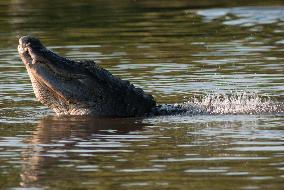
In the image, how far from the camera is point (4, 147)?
12.7m

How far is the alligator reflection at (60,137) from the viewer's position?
11.5m

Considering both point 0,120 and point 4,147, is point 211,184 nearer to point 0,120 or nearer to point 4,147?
point 4,147

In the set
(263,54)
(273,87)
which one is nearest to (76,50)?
(263,54)

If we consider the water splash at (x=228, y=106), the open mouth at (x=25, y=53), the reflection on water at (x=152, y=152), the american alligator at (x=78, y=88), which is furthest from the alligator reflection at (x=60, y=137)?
the open mouth at (x=25, y=53)

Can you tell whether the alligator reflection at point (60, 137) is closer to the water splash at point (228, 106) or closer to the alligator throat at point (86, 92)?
the alligator throat at point (86, 92)

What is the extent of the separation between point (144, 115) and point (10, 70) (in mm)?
5407

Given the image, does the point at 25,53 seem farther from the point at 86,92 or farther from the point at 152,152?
the point at 152,152

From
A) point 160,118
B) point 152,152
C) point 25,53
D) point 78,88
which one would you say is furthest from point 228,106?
point 152,152

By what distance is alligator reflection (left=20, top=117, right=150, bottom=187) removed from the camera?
11469mm

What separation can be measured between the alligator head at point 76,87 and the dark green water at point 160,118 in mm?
195

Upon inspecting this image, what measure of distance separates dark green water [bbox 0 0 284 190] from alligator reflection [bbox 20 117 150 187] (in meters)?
0.01

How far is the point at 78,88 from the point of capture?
14.6 metres

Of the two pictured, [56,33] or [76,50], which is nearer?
[76,50]

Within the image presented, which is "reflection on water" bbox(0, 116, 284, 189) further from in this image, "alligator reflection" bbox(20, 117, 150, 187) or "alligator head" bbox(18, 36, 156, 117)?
"alligator head" bbox(18, 36, 156, 117)
